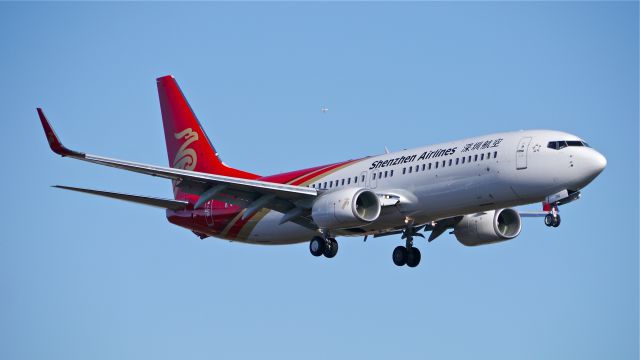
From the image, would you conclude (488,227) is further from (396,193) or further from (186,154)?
(186,154)

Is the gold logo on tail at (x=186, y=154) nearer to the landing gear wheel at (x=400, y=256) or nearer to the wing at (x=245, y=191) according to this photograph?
the wing at (x=245, y=191)

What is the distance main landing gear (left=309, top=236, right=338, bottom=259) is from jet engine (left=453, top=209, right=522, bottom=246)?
6.40 m

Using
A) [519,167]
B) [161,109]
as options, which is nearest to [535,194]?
[519,167]

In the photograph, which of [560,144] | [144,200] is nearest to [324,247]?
[144,200]

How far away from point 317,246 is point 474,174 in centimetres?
848

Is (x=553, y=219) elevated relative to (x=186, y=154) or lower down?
lower down

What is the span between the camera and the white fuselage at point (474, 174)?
5000 centimetres

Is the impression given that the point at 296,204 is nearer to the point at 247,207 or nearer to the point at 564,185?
the point at 247,207

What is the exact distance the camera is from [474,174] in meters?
51.4

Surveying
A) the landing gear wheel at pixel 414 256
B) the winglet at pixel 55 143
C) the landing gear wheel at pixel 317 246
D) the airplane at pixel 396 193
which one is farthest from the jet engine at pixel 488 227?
the winglet at pixel 55 143

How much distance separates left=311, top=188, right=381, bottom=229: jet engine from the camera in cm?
5294

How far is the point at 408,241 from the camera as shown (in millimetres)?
58594

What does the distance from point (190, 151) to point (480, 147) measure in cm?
1955

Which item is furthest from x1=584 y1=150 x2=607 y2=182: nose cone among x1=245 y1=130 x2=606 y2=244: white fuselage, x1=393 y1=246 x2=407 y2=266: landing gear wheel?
x1=393 y1=246 x2=407 y2=266: landing gear wheel
